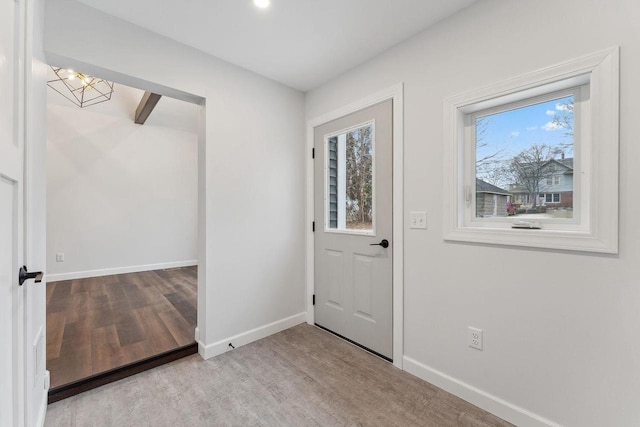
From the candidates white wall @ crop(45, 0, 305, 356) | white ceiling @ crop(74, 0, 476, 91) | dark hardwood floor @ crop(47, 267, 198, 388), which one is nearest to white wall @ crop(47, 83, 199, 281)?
dark hardwood floor @ crop(47, 267, 198, 388)

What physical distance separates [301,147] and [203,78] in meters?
1.08

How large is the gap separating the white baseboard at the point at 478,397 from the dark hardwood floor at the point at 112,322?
1.84 metres

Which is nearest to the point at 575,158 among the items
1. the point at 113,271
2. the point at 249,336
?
the point at 249,336

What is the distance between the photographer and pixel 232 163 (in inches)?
92.7

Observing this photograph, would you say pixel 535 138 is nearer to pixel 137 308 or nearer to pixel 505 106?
pixel 505 106

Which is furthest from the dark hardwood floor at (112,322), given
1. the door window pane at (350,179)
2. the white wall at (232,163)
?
the door window pane at (350,179)

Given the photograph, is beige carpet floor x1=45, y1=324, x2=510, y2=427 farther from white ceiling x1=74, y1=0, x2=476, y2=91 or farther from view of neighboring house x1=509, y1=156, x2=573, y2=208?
white ceiling x1=74, y1=0, x2=476, y2=91

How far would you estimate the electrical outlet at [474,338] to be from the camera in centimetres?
166

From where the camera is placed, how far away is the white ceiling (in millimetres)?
1688

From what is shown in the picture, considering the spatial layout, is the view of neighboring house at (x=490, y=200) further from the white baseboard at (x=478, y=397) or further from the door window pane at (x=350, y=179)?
the white baseboard at (x=478, y=397)

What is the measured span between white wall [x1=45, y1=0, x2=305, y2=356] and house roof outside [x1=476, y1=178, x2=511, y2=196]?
1.65 metres

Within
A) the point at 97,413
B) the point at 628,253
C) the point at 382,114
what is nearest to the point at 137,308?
the point at 97,413

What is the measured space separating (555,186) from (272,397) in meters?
2.10

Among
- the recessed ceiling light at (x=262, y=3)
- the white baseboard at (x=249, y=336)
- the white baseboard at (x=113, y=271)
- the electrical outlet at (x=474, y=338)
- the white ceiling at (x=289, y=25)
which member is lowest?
the white baseboard at (x=249, y=336)
